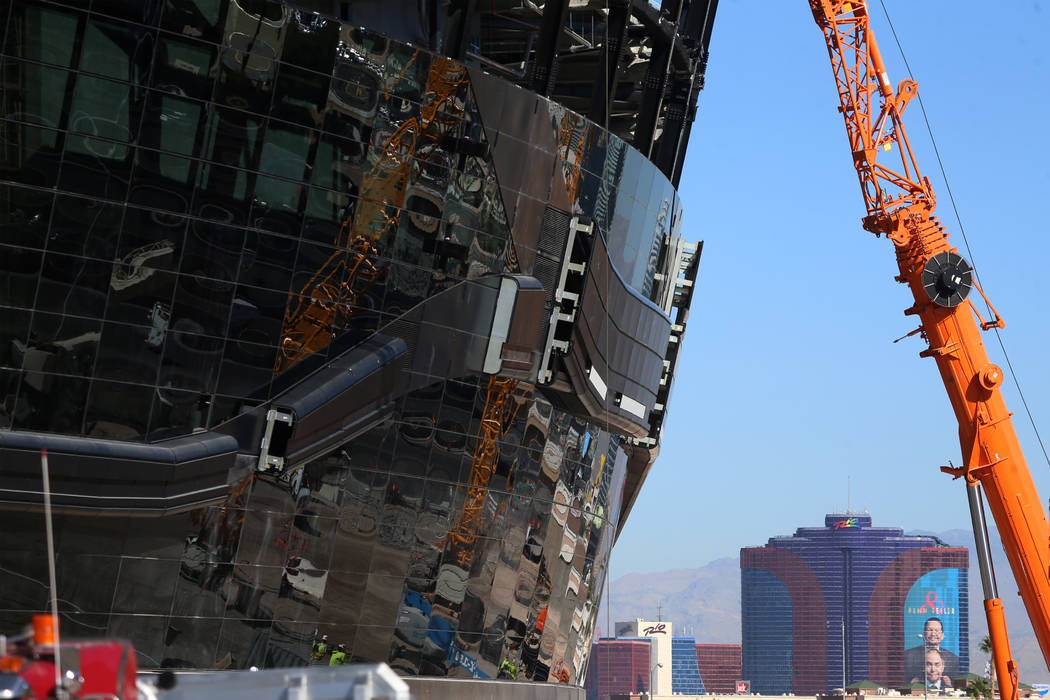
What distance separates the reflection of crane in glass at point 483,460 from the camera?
27.3 m

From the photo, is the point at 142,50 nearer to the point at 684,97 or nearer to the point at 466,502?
the point at 466,502

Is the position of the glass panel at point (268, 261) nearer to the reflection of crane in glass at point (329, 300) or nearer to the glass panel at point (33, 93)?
the reflection of crane in glass at point (329, 300)

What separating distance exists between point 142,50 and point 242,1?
1957mm

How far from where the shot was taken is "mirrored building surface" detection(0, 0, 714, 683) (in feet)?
71.7

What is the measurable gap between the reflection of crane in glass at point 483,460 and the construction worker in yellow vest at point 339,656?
3.24 metres

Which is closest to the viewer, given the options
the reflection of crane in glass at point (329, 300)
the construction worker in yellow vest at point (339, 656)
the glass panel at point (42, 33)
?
the glass panel at point (42, 33)

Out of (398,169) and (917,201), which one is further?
(917,201)

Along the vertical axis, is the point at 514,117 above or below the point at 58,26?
above

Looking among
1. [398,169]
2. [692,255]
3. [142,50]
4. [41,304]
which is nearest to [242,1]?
[142,50]

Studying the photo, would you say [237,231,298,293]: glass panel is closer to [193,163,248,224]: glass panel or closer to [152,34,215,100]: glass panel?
[193,163,248,224]: glass panel

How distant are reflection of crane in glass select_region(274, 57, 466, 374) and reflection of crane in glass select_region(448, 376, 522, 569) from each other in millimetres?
4146

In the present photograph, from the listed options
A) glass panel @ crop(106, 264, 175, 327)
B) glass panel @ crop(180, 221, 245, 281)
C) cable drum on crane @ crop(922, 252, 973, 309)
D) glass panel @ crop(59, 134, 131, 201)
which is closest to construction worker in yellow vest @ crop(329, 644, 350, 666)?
glass panel @ crop(106, 264, 175, 327)

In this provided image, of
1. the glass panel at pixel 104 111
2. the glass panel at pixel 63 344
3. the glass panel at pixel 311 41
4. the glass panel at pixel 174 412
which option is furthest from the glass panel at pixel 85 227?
the glass panel at pixel 311 41

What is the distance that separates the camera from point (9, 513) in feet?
69.6
